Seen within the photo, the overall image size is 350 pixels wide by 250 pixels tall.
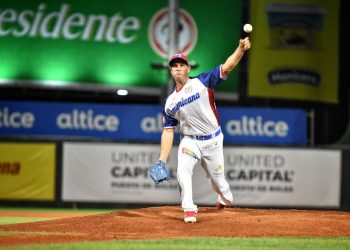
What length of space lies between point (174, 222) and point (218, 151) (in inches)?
38.2

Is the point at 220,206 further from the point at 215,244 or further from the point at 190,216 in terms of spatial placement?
the point at 215,244

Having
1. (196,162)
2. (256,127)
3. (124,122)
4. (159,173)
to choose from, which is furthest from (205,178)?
(159,173)

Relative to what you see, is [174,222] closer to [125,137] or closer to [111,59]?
[125,137]

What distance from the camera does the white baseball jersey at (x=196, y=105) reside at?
345 inches

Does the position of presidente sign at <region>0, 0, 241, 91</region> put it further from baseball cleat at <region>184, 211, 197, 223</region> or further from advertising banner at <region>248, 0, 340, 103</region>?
baseball cleat at <region>184, 211, 197, 223</region>

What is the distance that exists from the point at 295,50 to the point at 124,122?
4045 mm

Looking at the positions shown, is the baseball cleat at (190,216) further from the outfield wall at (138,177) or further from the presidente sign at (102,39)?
the presidente sign at (102,39)

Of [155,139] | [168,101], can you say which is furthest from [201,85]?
[155,139]

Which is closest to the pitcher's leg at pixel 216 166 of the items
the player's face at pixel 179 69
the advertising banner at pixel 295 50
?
the player's face at pixel 179 69

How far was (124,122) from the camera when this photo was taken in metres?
17.0

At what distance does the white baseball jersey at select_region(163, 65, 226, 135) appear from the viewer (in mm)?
8766

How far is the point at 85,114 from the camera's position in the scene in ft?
55.9

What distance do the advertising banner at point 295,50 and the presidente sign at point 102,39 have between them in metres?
0.52

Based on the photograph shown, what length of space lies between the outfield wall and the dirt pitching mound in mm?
5342
